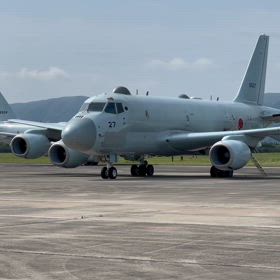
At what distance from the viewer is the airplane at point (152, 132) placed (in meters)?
36.0

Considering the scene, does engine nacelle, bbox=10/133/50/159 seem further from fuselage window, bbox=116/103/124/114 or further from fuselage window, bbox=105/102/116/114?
fuselage window, bbox=105/102/116/114

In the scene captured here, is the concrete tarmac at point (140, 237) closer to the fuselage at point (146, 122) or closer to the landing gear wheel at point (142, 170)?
the fuselage at point (146, 122)

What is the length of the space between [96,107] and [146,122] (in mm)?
3354

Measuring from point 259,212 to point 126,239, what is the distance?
581cm

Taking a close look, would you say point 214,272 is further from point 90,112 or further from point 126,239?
point 90,112

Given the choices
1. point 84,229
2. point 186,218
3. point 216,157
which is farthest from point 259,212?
point 216,157

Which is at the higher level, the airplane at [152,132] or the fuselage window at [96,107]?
the fuselage window at [96,107]

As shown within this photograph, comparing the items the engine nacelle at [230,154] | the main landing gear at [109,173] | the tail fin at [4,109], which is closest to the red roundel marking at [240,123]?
the engine nacelle at [230,154]

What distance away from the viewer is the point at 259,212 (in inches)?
706

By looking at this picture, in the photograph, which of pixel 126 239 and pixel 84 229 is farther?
pixel 84 229

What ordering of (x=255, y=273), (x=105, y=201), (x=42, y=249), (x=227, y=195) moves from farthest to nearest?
(x=227, y=195) < (x=105, y=201) < (x=42, y=249) < (x=255, y=273)

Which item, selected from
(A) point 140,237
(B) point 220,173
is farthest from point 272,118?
(A) point 140,237

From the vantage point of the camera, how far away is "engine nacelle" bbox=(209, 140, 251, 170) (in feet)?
119

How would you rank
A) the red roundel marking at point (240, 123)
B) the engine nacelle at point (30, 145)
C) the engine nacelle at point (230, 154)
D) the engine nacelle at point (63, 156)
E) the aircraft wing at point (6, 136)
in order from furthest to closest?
the aircraft wing at point (6, 136)
the red roundel marking at point (240, 123)
the engine nacelle at point (30, 145)
the engine nacelle at point (63, 156)
the engine nacelle at point (230, 154)
